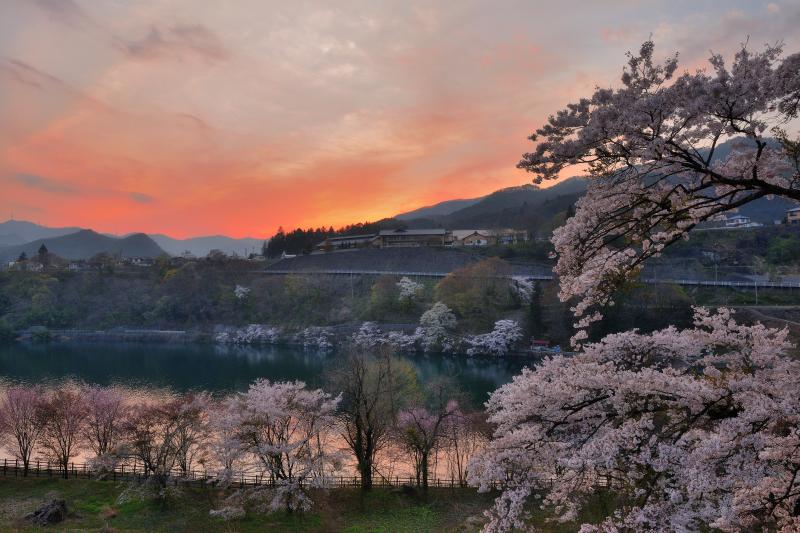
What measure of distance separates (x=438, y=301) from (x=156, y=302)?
145 ft

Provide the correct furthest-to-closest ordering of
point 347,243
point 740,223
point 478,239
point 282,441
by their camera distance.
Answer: point 347,243, point 478,239, point 740,223, point 282,441

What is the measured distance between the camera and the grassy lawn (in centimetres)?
1430

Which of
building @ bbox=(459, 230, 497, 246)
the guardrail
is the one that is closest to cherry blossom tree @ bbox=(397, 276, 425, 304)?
the guardrail

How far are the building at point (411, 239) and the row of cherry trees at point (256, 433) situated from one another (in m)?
57.6

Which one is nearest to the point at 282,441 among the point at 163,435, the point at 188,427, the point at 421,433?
the point at 188,427

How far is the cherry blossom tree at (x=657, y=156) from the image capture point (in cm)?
429

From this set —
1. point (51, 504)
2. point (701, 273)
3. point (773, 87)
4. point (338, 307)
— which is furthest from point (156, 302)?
point (773, 87)

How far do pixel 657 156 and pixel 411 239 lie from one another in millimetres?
77929

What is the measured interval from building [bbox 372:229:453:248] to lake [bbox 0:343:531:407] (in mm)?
33060

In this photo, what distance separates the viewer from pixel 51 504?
14336 millimetres

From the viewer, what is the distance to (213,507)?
15.5 meters

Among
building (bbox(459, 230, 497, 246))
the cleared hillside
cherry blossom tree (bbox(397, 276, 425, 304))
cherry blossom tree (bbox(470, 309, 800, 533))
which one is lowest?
cherry blossom tree (bbox(397, 276, 425, 304))

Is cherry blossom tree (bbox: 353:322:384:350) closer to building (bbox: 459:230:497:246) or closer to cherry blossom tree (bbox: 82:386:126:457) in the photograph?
cherry blossom tree (bbox: 82:386:126:457)

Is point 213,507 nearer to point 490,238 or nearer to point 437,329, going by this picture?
point 437,329
